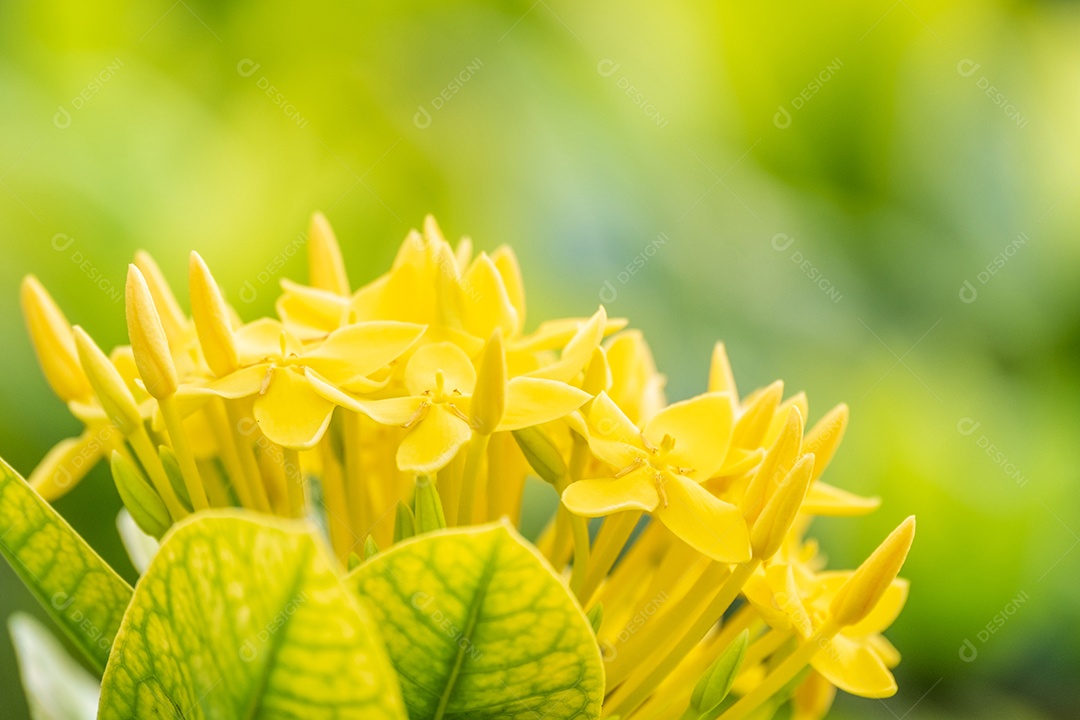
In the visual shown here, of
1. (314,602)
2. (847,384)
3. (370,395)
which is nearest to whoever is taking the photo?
(314,602)

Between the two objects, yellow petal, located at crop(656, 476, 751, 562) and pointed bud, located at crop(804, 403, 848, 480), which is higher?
pointed bud, located at crop(804, 403, 848, 480)

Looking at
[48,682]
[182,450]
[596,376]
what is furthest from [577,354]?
[48,682]

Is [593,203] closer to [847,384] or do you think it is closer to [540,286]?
[540,286]

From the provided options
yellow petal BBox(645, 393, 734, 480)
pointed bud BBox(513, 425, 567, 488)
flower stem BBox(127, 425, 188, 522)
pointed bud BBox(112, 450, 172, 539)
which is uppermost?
yellow petal BBox(645, 393, 734, 480)

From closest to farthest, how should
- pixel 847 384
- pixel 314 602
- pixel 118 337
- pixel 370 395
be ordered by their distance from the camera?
1. pixel 314 602
2. pixel 370 395
3. pixel 118 337
4. pixel 847 384

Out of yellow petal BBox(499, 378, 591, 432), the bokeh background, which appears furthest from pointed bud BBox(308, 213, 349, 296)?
the bokeh background

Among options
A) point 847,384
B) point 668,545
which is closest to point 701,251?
point 847,384

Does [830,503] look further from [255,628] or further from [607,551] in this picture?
[255,628]

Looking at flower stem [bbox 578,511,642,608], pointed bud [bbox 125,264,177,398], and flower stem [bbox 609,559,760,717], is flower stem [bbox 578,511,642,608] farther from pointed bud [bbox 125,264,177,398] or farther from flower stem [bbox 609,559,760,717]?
pointed bud [bbox 125,264,177,398]
